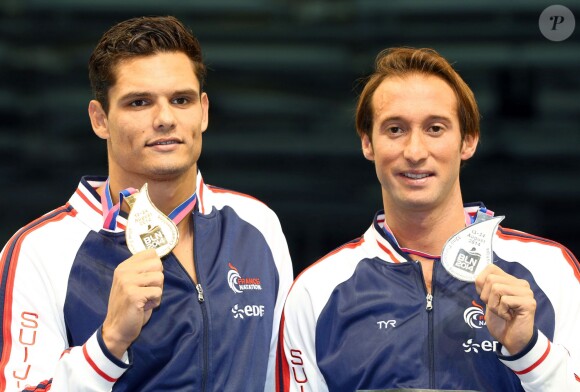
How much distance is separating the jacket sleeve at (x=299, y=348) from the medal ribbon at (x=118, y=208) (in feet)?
1.12

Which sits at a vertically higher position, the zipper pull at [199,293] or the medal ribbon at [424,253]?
the medal ribbon at [424,253]

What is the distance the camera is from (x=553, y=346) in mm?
2475

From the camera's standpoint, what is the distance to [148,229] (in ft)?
8.45

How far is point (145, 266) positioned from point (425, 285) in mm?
677

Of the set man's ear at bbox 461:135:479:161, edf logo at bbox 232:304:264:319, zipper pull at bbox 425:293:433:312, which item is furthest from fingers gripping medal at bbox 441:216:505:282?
edf logo at bbox 232:304:264:319

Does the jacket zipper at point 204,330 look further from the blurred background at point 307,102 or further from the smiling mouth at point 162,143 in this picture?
the blurred background at point 307,102

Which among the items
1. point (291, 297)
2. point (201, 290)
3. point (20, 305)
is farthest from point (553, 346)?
point (20, 305)

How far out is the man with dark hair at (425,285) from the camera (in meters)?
2.54

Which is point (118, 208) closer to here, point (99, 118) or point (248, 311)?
point (99, 118)

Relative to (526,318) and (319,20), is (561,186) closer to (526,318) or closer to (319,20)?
(319,20)

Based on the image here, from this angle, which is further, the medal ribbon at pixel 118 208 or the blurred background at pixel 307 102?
the blurred background at pixel 307 102

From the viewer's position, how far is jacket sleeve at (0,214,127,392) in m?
2.54

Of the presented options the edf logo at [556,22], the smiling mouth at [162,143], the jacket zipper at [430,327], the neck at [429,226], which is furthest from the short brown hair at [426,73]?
the edf logo at [556,22]

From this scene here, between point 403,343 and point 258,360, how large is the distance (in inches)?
14.5
